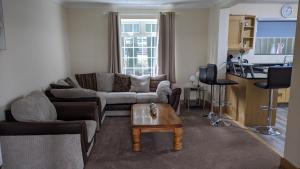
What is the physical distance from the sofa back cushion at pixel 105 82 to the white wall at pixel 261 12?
328 cm

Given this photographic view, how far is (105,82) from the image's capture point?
5.50 m

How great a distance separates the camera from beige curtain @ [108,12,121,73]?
562 centimetres

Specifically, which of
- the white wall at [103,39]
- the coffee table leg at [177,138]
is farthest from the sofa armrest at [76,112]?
the white wall at [103,39]

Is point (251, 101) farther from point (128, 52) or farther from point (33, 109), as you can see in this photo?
point (33, 109)

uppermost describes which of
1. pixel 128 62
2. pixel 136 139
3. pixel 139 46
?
pixel 139 46

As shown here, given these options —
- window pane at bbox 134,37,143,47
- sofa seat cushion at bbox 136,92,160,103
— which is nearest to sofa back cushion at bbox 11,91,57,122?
sofa seat cushion at bbox 136,92,160,103

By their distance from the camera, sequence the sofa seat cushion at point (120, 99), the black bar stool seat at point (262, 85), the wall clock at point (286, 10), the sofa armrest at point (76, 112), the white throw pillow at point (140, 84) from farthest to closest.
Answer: the wall clock at point (286, 10) → the white throw pillow at point (140, 84) → the sofa seat cushion at point (120, 99) → the black bar stool seat at point (262, 85) → the sofa armrest at point (76, 112)

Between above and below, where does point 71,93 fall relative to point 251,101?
above

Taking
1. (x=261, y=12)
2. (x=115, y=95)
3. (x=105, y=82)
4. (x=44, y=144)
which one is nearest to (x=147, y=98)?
(x=115, y=95)

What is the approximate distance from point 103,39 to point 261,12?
157 inches

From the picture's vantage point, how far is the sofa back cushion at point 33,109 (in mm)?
2770

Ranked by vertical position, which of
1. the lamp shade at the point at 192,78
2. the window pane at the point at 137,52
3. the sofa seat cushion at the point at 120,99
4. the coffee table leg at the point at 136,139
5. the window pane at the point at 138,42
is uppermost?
the window pane at the point at 138,42

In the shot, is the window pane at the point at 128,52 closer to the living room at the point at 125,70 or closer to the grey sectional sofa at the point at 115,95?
the living room at the point at 125,70

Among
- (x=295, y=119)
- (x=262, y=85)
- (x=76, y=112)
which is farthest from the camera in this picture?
(x=262, y=85)
